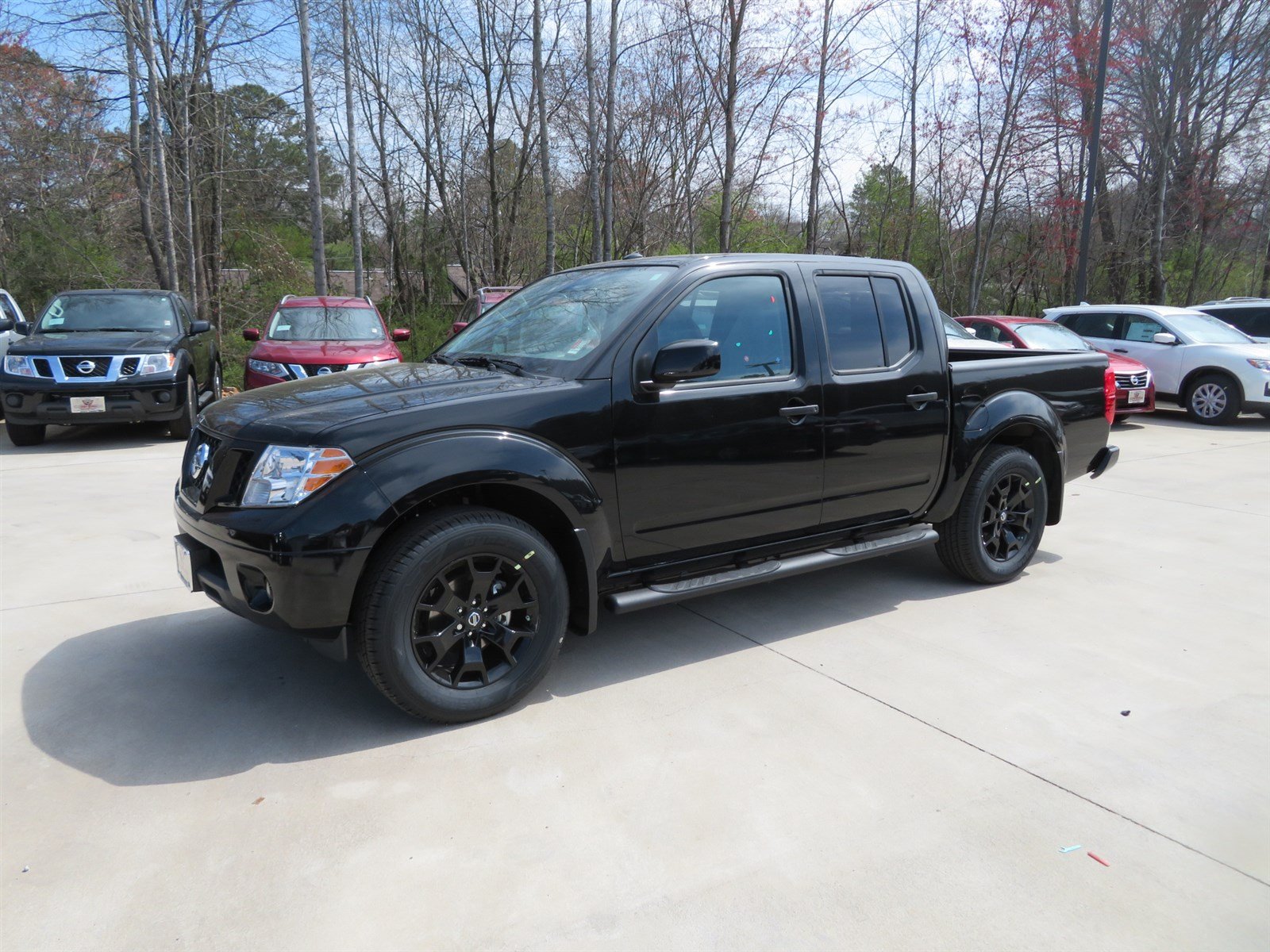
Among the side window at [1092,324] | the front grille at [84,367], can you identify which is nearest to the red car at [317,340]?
the front grille at [84,367]

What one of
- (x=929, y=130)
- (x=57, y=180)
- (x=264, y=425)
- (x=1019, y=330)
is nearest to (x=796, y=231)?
(x=929, y=130)

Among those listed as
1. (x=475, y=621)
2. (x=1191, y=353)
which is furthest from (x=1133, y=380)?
(x=475, y=621)

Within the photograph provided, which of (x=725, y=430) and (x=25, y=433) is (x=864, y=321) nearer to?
(x=725, y=430)

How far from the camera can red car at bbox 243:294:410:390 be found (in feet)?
32.7

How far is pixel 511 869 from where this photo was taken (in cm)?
256

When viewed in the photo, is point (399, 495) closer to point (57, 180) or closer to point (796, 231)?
point (57, 180)

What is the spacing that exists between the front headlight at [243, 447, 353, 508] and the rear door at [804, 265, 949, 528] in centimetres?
229

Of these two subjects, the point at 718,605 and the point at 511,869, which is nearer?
the point at 511,869

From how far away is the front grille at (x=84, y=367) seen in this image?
29.9ft

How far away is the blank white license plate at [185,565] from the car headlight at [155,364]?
679cm

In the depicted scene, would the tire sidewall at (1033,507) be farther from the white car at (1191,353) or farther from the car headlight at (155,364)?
the white car at (1191,353)

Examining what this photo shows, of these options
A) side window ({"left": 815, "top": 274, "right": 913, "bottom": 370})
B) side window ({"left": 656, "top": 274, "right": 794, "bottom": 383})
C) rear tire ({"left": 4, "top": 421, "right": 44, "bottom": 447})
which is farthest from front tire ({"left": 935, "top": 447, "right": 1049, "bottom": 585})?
rear tire ({"left": 4, "top": 421, "right": 44, "bottom": 447})

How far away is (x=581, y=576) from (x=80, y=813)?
187 centimetres

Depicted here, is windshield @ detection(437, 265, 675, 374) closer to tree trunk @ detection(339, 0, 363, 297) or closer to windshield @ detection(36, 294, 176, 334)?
A: windshield @ detection(36, 294, 176, 334)
